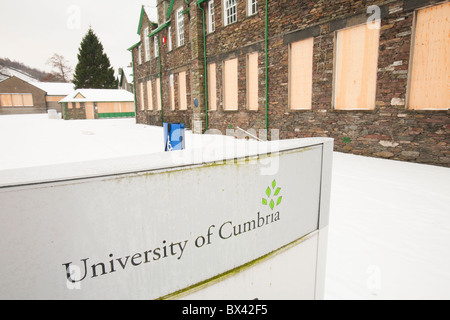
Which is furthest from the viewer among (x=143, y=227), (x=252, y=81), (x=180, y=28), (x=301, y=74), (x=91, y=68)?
(x=91, y=68)

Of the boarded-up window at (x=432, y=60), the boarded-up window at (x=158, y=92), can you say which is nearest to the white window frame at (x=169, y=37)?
the boarded-up window at (x=158, y=92)

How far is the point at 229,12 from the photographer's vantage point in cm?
1223

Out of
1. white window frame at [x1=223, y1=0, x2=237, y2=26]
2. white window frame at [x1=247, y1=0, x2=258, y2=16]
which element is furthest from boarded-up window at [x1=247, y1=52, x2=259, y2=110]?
white window frame at [x1=223, y1=0, x2=237, y2=26]

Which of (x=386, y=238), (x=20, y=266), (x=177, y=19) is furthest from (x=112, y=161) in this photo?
(x=177, y=19)

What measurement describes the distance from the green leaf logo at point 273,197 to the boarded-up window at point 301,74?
8070 millimetres

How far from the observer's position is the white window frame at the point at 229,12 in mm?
11939

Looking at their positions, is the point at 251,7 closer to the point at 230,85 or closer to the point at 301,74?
the point at 230,85

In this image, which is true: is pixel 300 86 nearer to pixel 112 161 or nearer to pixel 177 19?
pixel 112 161

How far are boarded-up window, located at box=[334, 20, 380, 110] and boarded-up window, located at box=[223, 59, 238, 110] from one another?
5.11 m

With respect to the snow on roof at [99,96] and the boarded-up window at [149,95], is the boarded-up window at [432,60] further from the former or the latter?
the snow on roof at [99,96]

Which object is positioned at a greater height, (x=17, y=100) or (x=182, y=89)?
(x=17, y=100)

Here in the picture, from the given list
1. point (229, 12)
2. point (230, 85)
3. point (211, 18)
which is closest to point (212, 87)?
point (230, 85)

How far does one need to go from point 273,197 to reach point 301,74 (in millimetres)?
8506

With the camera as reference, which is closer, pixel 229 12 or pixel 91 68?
pixel 229 12
